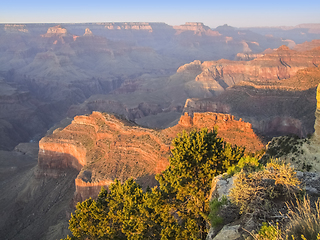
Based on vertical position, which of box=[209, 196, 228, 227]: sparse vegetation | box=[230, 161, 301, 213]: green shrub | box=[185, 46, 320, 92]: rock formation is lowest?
box=[185, 46, 320, 92]: rock formation

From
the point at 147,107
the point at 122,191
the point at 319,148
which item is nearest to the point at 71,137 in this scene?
the point at 122,191

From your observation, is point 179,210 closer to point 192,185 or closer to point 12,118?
point 192,185

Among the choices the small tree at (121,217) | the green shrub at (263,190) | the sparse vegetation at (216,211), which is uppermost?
the green shrub at (263,190)

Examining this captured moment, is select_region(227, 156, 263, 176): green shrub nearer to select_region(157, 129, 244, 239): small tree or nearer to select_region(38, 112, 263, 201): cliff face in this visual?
select_region(157, 129, 244, 239): small tree

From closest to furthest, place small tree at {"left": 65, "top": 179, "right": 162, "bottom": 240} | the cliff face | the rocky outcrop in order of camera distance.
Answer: small tree at {"left": 65, "top": 179, "right": 162, "bottom": 240} → the cliff face → the rocky outcrop

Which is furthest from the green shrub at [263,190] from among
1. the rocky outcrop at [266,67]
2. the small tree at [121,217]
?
the rocky outcrop at [266,67]

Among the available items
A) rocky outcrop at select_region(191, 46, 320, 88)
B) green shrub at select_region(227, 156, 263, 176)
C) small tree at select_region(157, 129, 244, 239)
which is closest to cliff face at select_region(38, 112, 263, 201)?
small tree at select_region(157, 129, 244, 239)

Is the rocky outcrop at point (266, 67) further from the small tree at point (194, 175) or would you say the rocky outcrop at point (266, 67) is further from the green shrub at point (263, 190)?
the green shrub at point (263, 190)
